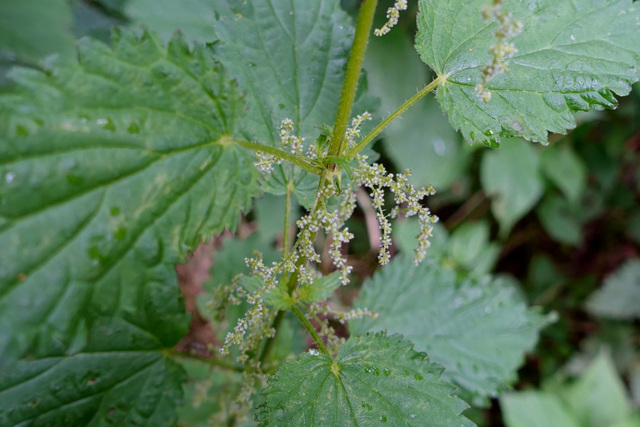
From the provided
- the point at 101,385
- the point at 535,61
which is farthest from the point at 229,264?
the point at 535,61

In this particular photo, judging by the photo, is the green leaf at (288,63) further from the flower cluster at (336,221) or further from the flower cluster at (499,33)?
the flower cluster at (499,33)

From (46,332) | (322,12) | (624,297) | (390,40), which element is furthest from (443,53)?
(624,297)

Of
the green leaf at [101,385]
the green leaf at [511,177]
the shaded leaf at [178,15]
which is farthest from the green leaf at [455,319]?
the shaded leaf at [178,15]

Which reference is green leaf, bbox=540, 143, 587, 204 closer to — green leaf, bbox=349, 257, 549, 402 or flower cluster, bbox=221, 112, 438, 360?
green leaf, bbox=349, 257, 549, 402

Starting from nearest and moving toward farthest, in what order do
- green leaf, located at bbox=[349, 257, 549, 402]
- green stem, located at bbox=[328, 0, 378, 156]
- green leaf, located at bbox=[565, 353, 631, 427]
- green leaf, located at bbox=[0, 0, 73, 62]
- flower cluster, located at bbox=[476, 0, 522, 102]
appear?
1. flower cluster, located at bbox=[476, 0, 522, 102]
2. green stem, located at bbox=[328, 0, 378, 156]
3. green leaf, located at bbox=[349, 257, 549, 402]
4. green leaf, located at bbox=[0, 0, 73, 62]
5. green leaf, located at bbox=[565, 353, 631, 427]

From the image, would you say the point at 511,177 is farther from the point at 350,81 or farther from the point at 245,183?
the point at 245,183

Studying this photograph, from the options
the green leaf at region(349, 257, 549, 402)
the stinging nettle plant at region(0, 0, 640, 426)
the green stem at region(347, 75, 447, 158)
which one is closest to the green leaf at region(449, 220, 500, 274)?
the green leaf at region(349, 257, 549, 402)
